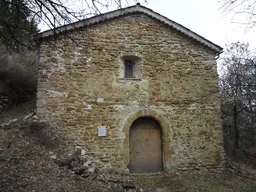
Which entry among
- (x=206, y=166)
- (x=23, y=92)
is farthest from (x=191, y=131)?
(x=23, y=92)

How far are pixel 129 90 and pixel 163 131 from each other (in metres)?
1.97

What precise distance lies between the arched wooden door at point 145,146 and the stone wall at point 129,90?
1.04 feet

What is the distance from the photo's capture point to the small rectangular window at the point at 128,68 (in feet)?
27.7

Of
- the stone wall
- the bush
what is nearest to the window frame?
the stone wall

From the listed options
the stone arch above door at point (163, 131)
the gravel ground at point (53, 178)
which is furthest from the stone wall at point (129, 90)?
the gravel ground at point (53, 178)

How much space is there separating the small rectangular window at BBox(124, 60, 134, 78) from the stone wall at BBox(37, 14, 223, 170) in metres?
0.33

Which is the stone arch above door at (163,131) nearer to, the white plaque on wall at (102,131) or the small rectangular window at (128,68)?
the white plaque on wall at (102,131)

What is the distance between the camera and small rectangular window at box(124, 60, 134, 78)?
27.7 ft

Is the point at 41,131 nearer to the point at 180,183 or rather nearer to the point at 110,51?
the point at 110,51

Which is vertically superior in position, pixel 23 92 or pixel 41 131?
pixel 23 92

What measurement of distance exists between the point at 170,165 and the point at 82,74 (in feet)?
15.0

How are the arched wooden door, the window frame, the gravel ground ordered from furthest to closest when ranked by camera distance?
the window frame, the arched wooden door, the gravel ground

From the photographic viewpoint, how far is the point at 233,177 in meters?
7.74

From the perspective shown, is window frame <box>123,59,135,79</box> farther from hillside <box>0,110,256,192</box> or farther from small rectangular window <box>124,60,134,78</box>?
hillside <box>0,110,256,192</box>
